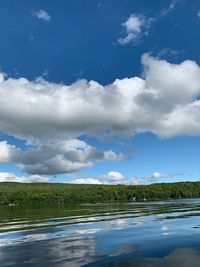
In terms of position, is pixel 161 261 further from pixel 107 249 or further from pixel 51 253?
pixel 51 253

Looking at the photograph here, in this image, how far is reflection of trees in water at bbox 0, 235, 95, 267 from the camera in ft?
77.3

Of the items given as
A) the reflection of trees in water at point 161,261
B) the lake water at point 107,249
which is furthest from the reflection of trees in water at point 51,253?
the reflection of trees in water at point 161,261

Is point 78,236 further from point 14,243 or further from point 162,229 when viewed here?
point 162,229

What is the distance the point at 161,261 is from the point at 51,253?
26.3 feet

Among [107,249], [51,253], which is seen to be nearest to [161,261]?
[107,249]

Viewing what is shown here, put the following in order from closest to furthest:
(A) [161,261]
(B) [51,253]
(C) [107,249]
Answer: (A) [161,261]
(B) [51,253]
(C) [107,249]

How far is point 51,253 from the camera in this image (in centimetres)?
2672

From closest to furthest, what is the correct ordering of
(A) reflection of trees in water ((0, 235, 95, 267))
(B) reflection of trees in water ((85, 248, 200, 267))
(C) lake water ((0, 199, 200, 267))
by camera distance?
(B) reflection of trees in water ((85, 248, 200, 267)), (C) lake water ((0, 199, 200, 267)), (A) reflection of trees in water ((0, 235, 95, 267))

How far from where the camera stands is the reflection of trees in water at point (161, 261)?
21766mm

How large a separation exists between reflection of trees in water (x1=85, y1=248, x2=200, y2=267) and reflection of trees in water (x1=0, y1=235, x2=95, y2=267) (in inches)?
67.6

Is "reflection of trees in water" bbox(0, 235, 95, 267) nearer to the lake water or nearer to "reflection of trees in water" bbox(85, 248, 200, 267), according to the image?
the lake water

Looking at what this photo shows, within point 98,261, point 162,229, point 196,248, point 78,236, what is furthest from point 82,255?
point 162,229

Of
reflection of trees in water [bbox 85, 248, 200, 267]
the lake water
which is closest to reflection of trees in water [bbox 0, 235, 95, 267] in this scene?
the lake water

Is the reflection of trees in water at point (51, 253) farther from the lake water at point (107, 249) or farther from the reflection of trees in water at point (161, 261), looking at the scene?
the reflection of trees in water at point (161, 261)
